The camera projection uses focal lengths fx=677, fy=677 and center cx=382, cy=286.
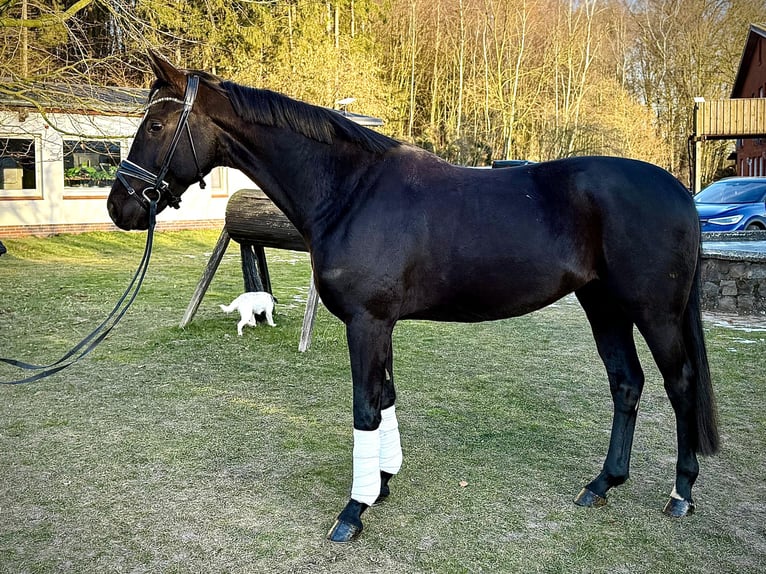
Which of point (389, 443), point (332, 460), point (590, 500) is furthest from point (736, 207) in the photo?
point (389, 443)

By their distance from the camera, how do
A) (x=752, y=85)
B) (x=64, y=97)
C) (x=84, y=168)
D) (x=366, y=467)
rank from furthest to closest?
(x=752, y=85)
(x=84, y=168)
(x=64, y=97)
(x=366, y=467)

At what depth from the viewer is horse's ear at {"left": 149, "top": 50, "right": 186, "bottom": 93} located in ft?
9.90

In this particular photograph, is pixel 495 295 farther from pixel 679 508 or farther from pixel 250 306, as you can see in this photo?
pixel 250 306

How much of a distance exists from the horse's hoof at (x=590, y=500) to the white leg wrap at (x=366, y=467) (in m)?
1.04

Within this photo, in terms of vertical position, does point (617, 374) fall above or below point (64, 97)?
below

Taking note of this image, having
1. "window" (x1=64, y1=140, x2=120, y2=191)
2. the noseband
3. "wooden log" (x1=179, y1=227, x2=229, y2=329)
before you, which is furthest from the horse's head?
"window" (x1=64, y1=140, x2=120, y2=191)

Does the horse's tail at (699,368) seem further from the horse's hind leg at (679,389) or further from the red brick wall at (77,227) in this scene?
→ the red brick wall at (77,227)

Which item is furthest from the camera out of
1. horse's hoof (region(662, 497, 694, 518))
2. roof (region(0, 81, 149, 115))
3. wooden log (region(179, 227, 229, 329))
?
roof (region(0, 81, 149, 115))

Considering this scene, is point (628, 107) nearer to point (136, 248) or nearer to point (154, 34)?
point (136, 248)

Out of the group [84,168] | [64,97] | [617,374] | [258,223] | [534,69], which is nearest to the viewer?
[617,374]

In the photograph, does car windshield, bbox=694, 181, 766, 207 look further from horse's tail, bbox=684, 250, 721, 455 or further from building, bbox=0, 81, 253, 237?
building, bbox=0, 81, 253, 237

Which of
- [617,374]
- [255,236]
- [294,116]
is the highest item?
[294,116]

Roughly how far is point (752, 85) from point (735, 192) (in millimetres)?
20829

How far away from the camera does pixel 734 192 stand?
50.2 feet
